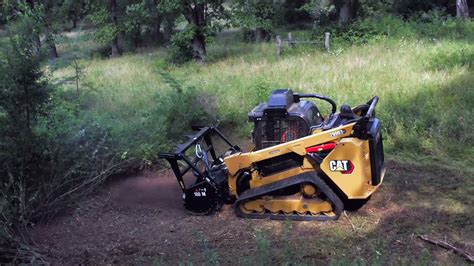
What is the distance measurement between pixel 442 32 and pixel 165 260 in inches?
596

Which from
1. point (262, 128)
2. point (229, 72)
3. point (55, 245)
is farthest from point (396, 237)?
point (229, 72)

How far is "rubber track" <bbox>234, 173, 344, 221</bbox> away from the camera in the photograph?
20.7 ft

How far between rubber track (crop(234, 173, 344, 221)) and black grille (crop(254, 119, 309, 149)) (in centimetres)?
55

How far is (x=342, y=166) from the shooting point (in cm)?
621

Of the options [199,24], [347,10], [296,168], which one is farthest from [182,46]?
[296,168]

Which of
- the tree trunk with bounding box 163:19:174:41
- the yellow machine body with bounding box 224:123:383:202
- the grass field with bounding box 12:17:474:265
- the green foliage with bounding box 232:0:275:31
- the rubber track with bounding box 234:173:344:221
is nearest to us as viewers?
the grass field with bounding box 12:17:474:265

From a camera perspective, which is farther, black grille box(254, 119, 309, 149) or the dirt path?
black grille box(254, 119, 309, 149)

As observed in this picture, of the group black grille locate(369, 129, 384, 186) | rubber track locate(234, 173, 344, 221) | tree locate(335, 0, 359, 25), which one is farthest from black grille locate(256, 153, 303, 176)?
tree locate(335, 0, 359, 25)

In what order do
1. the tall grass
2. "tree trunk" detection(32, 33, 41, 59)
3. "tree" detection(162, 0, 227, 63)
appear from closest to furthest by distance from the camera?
"tree trunk" detection(32, 33, 41, 59) → the tall grass → "tree" detection(162, 0, 227, 63)

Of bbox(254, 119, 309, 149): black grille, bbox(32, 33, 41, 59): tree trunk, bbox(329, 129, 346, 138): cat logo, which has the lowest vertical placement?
bbox(254, 119, 309, 149): black grille

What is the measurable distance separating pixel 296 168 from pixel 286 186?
0.24 meters

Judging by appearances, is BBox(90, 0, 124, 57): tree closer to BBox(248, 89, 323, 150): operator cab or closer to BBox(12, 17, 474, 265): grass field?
BBox(12, 17, 474, 265): grass field

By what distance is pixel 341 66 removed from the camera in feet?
43.7

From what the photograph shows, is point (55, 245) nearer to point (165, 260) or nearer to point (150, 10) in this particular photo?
point (165, 260)
